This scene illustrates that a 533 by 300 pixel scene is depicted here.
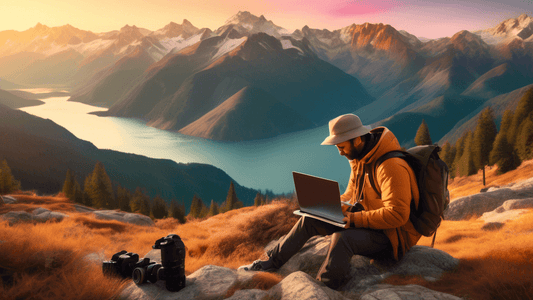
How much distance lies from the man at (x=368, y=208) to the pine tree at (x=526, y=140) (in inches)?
1893

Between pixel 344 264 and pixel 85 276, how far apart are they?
3681 millimetres

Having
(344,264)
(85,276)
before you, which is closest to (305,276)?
(344,264)

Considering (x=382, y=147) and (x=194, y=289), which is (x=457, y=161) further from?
(x=194, y=289)

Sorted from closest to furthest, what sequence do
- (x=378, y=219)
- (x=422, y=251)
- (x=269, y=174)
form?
(x=378, y=219)
(x=422, y=251)
(x=269, y=174)

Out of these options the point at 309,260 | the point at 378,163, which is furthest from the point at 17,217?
the point at 378,163

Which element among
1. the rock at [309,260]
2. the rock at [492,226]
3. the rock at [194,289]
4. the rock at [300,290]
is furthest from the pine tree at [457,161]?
the rock at [194,289]

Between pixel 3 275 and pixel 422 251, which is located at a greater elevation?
pixel 3 275

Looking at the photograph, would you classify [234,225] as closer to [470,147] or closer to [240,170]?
[470,147]

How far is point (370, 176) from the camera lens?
4785mm

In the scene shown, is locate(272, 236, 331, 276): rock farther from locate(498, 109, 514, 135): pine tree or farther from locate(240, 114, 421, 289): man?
locate(498, 109, 514, 135): pine tree

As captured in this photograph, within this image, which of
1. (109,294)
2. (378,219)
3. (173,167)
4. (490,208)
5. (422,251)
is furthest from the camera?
(173,167)

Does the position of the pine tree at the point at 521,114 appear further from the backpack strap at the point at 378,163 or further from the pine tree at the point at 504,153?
the backpack strap at the point at 378,163

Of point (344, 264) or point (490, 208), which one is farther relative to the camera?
point (490, 208)

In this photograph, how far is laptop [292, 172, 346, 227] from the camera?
14.7 feet
